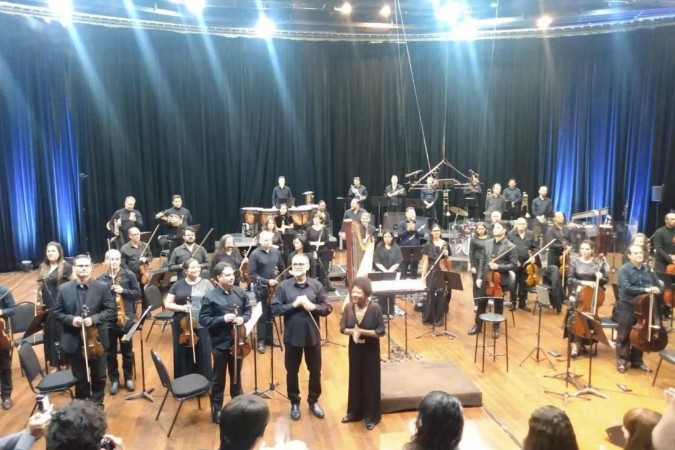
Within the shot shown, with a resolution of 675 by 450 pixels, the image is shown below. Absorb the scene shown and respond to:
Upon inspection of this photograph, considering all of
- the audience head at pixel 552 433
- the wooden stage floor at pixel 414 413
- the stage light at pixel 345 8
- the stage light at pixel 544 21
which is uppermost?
the stage light at pixel 345 8

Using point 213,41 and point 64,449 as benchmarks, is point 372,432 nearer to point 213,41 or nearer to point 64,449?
point 64,449

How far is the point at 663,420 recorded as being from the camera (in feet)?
10.2

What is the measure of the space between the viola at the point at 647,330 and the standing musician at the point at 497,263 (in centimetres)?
220

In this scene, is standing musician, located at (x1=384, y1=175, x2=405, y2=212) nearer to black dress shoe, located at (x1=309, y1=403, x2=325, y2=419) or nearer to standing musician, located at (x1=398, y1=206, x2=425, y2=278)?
standing musician, located at (x1=398, y1=206, x2=425, y2=278)

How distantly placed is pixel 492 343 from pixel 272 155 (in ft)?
35.1

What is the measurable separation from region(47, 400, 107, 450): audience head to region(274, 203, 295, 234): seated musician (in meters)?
10.2

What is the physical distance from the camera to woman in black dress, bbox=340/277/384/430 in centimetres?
591

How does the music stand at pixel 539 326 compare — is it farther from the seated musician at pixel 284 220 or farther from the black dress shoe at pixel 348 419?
the seated musician at pixel 284 220

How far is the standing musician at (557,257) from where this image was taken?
33.9ft

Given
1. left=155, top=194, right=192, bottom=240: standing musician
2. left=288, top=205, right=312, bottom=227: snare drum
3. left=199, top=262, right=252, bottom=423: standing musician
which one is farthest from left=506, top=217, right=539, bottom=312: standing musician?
left=155, top=194, right=192, bottom=240: standing musician

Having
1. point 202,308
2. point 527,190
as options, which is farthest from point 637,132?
point 202,308

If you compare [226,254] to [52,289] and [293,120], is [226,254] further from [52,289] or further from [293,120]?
[293,120]

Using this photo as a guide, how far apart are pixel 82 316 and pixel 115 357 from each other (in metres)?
1.28

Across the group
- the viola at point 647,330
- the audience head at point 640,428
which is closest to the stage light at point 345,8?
the viola at point 647,330
